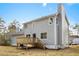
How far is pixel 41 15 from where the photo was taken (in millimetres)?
18344

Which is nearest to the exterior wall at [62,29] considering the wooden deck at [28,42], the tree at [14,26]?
the wooden deck at [28,42]

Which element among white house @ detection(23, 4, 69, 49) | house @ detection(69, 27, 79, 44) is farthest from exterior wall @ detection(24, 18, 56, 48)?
house @ detection(69, 27, 79, 44)

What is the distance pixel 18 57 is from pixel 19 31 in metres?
0.46

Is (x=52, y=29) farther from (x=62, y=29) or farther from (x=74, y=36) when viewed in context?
(x=74, y=36)

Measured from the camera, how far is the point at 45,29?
18344mm

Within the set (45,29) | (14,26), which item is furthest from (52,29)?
(14,26)

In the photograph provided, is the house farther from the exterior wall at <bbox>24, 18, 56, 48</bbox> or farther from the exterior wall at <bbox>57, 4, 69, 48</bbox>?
the exterior wall at <bbox>24, 18, 56, 48</bbox>

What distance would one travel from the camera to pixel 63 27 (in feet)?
60.2

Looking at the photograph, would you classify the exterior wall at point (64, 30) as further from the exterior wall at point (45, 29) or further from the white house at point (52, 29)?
the exterior wall at point (45, 29)

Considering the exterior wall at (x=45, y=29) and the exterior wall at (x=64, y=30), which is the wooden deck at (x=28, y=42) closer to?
the exterior wall at (x=45, y=29)

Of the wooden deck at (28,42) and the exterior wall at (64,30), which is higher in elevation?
the exterior wall at (64,30)

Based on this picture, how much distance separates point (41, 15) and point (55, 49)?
2.13ft

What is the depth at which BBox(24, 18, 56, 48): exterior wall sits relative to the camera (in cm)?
1831

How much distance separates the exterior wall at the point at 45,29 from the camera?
18.3m
